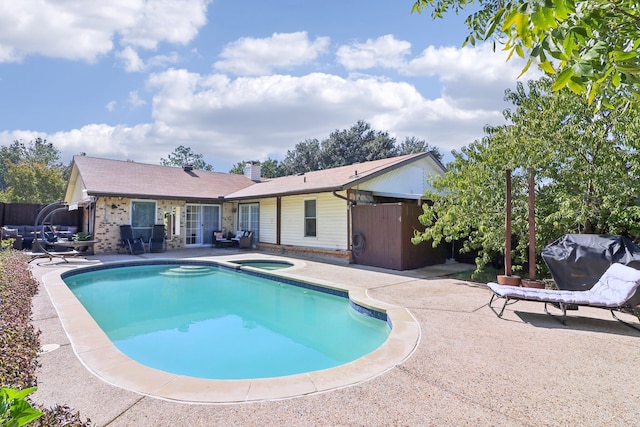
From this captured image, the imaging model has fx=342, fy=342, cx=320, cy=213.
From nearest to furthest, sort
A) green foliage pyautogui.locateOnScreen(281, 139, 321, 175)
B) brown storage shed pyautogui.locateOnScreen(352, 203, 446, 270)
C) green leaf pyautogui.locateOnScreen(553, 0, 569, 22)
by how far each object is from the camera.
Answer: green leaf pyautogui.locateOnScreen(553, 0, 569, 22), brown storage shed pyautogui.locateOnScreen(352, 203, 446, 270), green foliage pyautogui.locateOnScreen(281, 139, 321, 175)

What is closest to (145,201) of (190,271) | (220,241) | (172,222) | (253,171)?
(172,222)

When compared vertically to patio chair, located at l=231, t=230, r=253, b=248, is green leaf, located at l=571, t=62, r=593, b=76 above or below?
above

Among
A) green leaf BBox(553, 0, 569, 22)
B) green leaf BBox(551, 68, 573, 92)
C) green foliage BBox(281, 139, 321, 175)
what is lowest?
green leaf BBox(551, 68, 573, 92)

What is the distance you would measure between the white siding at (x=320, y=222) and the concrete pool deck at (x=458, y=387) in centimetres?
748

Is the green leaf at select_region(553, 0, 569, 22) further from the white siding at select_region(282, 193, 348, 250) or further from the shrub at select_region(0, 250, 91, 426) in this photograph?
the white siding at select_region(282, 193, 348, 250)

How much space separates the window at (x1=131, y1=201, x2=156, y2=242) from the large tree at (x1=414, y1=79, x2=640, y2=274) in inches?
482

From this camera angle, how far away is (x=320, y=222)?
43.6 feet

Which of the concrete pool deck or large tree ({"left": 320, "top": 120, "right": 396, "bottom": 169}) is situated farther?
large tree ({"left": 320, "top": 120, "right": 396, "bottom": 169})

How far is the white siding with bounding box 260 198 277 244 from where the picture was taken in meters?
15.6

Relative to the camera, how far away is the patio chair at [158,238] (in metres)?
14.7

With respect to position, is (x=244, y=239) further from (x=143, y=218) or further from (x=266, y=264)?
(x=143, y=218)

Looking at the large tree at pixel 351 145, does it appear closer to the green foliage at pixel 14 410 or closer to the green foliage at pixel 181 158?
the green foliage at pixel 181 158

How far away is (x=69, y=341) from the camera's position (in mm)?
4098

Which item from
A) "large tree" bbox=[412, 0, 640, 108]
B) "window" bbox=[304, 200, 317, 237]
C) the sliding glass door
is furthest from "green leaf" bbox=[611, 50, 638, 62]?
the sliding glass door
